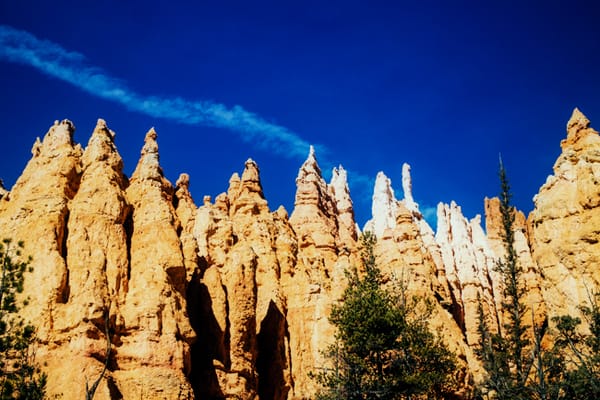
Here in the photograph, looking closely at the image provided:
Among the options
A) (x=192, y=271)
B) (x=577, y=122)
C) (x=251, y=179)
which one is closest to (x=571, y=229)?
(x=577, y=122)

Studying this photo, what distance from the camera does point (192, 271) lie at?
38781 mm

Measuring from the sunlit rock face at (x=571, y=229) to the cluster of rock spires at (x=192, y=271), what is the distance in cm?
10

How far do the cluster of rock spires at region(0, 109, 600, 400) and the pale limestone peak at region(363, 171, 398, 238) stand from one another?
29.6 metres

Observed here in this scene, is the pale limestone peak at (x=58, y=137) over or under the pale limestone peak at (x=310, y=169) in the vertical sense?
under

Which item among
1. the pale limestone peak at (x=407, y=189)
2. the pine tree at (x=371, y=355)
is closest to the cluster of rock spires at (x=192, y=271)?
the pine tree at (x=371, y=355)

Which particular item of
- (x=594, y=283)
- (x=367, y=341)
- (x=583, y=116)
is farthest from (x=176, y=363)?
(x=583, y=116)

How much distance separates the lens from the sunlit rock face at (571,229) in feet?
149

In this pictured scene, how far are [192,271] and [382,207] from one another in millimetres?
59742

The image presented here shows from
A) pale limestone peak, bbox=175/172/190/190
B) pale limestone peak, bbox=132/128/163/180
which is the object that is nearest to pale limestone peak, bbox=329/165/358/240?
pale limestone peak, bbox=175/172/190/190

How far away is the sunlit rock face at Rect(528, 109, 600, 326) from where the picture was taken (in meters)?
45.5

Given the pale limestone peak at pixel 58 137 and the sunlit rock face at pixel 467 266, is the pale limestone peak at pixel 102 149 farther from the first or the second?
the sunlit rock face at pixel 467 266

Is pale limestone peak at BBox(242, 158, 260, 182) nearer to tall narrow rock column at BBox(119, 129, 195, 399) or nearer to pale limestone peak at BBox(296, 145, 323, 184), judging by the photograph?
pale limestone peak at BBox(296, 145, 323, 184)

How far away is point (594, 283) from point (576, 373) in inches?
603

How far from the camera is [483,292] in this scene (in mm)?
79812
